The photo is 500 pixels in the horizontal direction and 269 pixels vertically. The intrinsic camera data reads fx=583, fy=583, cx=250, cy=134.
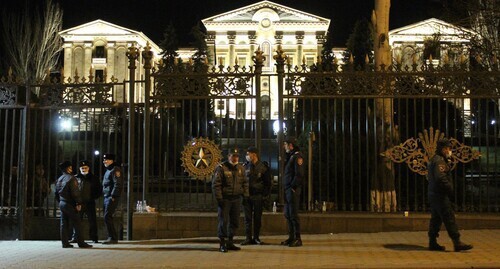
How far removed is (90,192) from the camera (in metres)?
11.6

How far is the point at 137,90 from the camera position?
43.3ft

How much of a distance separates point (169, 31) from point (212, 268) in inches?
2226

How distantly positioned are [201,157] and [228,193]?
221cm

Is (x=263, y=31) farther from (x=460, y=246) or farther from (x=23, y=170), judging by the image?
(x=460, y=246)

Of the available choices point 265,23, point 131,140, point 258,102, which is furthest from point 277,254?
point 265,23

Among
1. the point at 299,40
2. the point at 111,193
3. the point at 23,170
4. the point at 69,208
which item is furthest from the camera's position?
the point at 299,40

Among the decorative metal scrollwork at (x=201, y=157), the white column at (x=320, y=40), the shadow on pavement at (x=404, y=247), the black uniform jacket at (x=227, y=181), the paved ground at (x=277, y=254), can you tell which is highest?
the white column at (x=320, y=40)

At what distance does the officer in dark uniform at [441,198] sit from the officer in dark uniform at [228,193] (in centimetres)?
322

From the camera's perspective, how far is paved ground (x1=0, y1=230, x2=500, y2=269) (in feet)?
29.0

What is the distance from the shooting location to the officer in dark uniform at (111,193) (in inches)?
451

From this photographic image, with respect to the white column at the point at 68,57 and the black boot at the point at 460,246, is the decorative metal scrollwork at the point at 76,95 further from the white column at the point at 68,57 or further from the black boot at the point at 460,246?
the white column at the point at 68,57

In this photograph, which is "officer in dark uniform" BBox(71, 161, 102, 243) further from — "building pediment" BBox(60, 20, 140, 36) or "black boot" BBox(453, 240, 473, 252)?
"building pediment" BBox(60, 20, 140, 36)

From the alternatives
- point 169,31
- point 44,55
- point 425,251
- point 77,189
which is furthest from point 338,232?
point 169,31

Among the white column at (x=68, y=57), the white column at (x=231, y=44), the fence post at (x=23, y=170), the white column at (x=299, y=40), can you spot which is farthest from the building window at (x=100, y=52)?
the fence post at (x=23, y=170)
